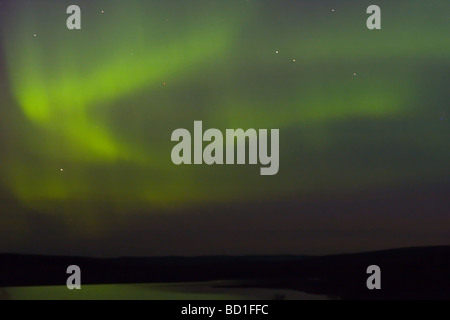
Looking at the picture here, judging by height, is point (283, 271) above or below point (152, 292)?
above

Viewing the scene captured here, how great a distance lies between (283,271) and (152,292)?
2.28 ft

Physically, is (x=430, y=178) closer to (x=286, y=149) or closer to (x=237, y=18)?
(x=286, y=149)

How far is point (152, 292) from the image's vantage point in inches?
101

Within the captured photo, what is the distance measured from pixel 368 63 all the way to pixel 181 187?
3.82 feet

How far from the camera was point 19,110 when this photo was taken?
2.55 m

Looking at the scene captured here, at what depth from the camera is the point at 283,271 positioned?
253cm

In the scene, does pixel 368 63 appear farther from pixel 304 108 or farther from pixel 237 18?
pixel 237 18

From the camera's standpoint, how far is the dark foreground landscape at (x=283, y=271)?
8.30 ft

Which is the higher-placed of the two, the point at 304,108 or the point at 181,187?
the point at 304,108

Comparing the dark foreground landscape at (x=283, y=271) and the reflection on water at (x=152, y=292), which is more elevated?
the dark foreground landscape at (x=283, y=271)

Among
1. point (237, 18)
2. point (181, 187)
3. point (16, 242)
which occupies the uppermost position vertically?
point (237, 18)

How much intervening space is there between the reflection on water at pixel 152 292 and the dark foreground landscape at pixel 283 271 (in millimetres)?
29

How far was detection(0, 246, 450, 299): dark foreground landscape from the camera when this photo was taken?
253cm
